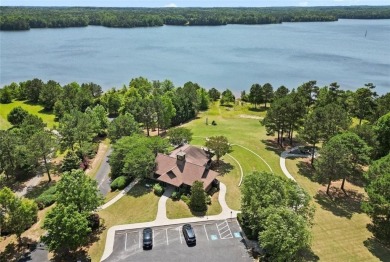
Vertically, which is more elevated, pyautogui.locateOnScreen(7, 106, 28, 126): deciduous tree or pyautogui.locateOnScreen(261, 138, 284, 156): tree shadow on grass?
pyautogui.locateOnScreen(261, 138, 284, 156): tree shadow on grass

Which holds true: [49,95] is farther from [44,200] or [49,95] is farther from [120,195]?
[120,195]

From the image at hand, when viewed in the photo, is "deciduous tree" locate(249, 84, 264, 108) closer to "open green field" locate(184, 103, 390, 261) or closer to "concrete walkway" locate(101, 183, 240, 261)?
"open green field" locate(184, 103, 390, 261)

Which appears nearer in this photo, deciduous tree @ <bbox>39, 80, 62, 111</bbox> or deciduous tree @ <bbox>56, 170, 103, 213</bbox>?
deciduous tree @ <bbox>56, 170, 103, 213</bbox>

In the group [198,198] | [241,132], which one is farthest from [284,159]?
[198,198]

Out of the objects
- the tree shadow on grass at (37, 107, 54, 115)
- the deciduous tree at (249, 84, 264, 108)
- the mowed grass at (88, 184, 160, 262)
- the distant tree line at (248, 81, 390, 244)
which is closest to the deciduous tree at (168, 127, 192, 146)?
the mowed grass at (88, 184, 160, 262)

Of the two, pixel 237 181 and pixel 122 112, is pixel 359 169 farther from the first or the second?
pixel 122 112

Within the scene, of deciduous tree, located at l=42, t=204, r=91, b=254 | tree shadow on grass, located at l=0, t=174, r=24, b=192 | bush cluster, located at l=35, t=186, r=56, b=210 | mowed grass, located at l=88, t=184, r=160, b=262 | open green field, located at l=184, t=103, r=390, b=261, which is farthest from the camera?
tree shadow on grass, located at l=0, t=174, r=24, b=192
